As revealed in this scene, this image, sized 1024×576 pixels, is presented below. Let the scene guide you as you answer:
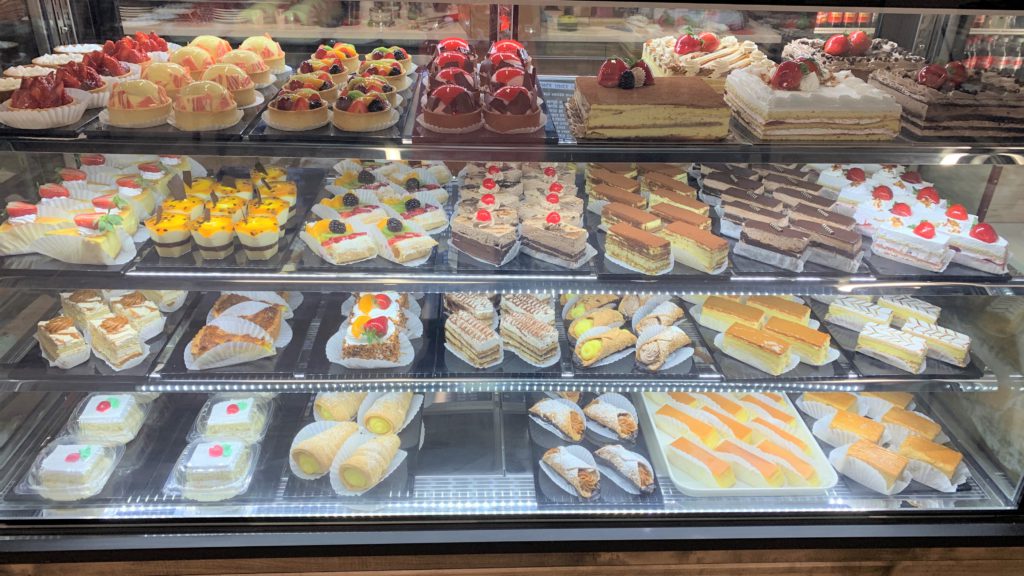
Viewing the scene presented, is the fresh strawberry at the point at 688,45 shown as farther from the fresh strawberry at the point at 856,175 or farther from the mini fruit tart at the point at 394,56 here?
the mini fruit tart at the point at 394,56

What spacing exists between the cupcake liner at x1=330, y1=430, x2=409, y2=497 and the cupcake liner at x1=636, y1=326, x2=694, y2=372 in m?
1.18

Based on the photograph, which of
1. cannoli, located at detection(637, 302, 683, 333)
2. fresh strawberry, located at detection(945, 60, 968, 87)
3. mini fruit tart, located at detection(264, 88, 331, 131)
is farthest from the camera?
cannoli, located at detection(637, 302, 683, 333)

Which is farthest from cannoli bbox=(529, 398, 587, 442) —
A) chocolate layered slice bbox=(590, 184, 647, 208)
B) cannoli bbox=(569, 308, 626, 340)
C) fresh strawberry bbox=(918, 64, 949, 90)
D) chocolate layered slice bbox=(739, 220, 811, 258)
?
fresh strawberry bbox=(918, 64, 949, 90)

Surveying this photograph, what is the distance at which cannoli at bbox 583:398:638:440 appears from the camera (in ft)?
11.5

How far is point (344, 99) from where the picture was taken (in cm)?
265

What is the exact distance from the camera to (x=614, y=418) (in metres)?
3.53

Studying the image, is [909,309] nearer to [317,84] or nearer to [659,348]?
[659,348]

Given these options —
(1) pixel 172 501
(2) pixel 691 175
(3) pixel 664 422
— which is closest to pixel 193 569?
(1) pixel 172 501

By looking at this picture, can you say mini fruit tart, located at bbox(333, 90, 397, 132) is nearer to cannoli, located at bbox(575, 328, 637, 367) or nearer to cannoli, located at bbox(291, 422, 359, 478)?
→ cannoli, located at bbox(575, 328, 637, 367)

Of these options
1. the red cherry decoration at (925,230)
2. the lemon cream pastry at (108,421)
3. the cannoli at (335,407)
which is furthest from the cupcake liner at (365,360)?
the red cherry decoration at (925,230)

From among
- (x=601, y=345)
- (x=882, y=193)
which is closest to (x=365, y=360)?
(x=601, y=345)

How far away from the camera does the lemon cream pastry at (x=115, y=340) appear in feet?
10.0

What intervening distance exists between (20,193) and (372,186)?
150cm

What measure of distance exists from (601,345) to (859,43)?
1.81 m
